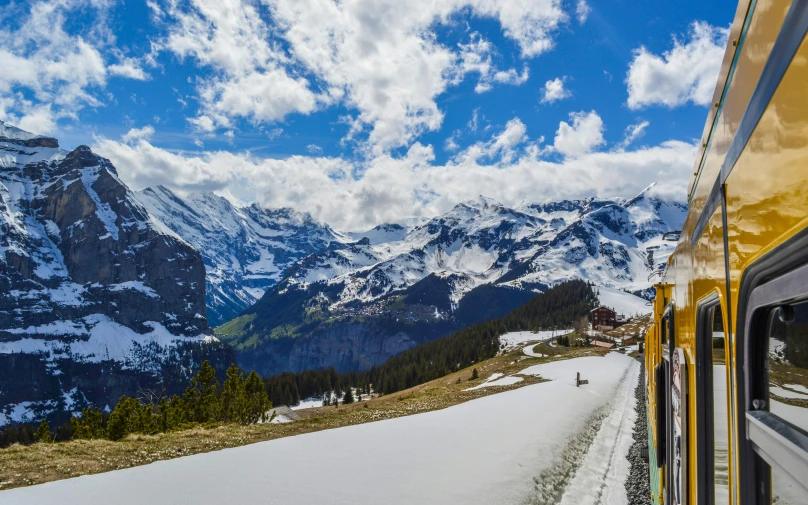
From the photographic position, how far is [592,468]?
45.8ft

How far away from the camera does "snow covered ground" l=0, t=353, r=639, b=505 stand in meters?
10.1

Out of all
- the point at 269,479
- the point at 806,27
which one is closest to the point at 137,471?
the point at 269,479

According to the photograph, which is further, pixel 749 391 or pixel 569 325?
pixel 569 325

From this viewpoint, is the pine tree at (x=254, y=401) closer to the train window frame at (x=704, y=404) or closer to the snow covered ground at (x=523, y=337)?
the train window frame at (x=704, y=404)

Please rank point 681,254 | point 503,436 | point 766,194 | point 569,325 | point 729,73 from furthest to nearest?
1. point 569,325
2. point 503,436
3. point 681,254
4. point 729,73
5. point 766,194

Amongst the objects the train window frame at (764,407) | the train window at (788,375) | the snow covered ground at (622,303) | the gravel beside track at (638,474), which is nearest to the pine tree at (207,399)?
the gravel beside track at (638,474)

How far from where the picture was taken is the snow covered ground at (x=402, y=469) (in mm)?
10086

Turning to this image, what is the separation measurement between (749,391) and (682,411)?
1961 millimetres

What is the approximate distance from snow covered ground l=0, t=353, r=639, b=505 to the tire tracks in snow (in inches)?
1.4

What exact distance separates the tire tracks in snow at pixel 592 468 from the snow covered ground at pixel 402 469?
0.04 meters

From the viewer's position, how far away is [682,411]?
3768 millimetres

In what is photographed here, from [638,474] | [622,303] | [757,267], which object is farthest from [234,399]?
[622,303]

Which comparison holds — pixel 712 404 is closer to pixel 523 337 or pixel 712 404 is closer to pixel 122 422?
pixel 122 422

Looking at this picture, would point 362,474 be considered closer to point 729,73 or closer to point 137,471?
point 137,471
